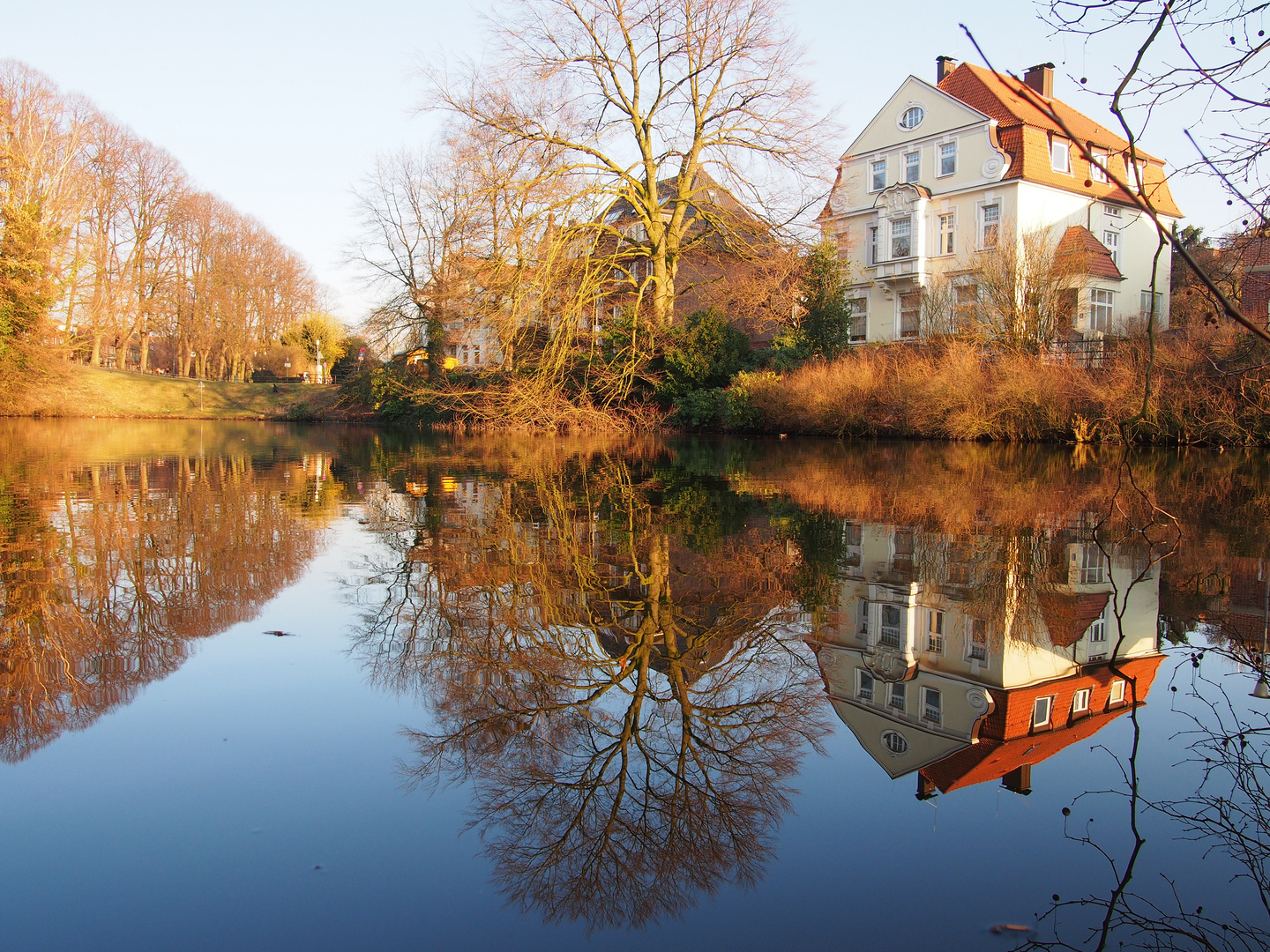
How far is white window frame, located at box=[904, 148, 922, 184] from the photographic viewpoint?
34375 mm

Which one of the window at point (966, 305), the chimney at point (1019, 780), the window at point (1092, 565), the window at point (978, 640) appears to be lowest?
the chimney at point (1019, 780)

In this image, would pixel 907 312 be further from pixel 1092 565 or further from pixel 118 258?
pixel 118 258

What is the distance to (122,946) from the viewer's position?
2.06 meters

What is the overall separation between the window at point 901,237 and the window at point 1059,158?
5.39 m

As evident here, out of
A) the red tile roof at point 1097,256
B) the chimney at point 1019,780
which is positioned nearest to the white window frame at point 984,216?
the red tile roof at point 1097,256

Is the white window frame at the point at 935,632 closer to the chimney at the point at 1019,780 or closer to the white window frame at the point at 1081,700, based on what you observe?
the white window frame at the point at 1081,700

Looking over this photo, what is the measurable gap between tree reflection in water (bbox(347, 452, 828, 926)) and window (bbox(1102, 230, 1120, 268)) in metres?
33.2

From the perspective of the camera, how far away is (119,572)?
5.93 metres

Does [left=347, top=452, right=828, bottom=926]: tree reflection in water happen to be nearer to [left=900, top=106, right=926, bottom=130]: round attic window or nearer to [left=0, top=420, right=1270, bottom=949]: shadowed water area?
[left=0, top=420, right=1270, bottom=949]: shadowed water area

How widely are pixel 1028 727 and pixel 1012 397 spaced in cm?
1805

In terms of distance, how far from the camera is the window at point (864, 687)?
3.68 m

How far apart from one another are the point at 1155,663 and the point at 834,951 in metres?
2.84

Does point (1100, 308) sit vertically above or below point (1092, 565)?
above

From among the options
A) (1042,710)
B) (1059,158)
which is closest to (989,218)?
(1059,158)
